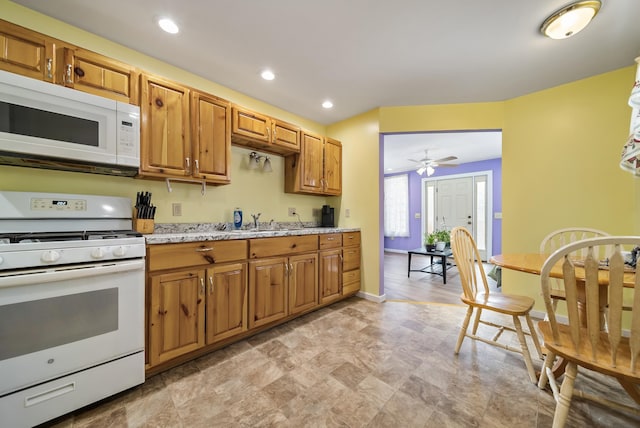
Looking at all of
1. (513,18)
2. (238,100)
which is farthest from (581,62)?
(238,100)

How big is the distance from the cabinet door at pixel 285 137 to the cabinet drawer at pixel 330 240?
3.59 ft

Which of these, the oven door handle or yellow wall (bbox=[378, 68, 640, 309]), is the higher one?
yellow wall (bbox=[378, 68, 640, 309])

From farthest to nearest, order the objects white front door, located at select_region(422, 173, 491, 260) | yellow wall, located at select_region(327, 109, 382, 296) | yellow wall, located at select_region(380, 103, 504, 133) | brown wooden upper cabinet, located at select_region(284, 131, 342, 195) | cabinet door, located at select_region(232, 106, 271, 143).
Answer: white front door, located at select_region(422, 173, 491, 260) < yellow wall, located at select_region(327, 109, 382, 296) < brown wooden upper cabinet, located at select_region(284, 131, 342, 195) < yellow wall, located at select_region(380, 103, 504, 133) < cabinet door, located at select_region(232, 106, 271, 143)

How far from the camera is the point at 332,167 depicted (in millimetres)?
3334

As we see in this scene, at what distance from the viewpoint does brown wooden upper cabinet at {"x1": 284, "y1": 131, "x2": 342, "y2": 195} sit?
2951 millimetres

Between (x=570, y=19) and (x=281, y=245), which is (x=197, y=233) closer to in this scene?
(x=281, y=245)

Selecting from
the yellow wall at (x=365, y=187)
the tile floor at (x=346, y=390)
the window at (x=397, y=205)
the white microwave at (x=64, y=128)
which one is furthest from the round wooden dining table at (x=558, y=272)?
the window at (x=397, y=205)

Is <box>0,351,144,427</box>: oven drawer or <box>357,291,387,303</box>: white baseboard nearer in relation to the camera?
<box>0,351,144,427</box>: oven drawer

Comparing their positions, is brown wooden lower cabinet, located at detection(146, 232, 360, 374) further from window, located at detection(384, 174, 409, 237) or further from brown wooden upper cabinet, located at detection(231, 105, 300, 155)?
window, located at detection(384, 174, 409, 237)

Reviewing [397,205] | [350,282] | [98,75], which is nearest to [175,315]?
[98,75]

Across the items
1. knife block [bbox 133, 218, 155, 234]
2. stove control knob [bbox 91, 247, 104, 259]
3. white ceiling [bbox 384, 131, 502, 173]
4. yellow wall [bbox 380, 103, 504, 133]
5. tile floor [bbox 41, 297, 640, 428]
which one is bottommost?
tile floor [bbox 41, 297, 640, 428]

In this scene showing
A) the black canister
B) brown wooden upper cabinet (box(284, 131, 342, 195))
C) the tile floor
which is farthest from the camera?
the black canister

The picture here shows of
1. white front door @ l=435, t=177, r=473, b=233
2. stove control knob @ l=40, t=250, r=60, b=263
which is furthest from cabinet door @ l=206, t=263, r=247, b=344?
white front door @ l=435, t=177, r=473, b=233

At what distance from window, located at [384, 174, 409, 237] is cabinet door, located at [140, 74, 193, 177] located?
20.3 ft
